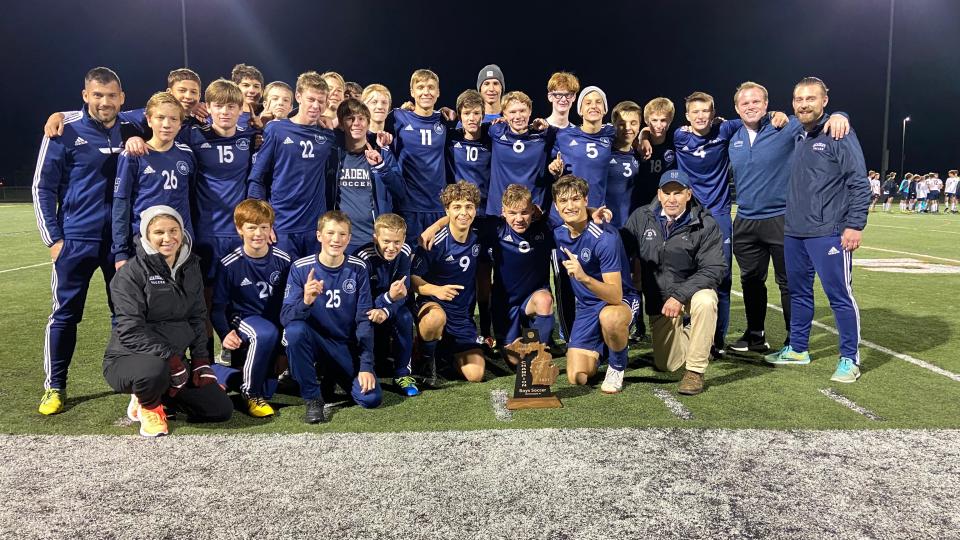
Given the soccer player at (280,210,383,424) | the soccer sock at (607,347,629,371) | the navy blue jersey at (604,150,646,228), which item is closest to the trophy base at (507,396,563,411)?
the soccer sock at (607,347,629,371)

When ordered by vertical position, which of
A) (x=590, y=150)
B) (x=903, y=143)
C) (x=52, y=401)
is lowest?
(x=52, y=401)

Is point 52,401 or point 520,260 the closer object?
point 52,401

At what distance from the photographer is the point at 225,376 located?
389cm

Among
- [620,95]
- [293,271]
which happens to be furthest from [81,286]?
[620,95]

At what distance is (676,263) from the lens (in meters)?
4.52

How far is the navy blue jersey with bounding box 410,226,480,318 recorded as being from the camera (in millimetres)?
4512

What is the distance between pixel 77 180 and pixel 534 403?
9.96ft

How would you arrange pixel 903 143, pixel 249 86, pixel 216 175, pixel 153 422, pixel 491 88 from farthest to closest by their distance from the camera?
pixel 903 143 < pixel 491 88 < pixel 249 86 < pixel 216 175 < pixel 153 422

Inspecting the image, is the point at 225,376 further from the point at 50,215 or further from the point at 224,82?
the point at 224,82

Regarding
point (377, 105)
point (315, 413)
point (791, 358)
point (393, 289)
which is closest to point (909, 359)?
point (791, 358)

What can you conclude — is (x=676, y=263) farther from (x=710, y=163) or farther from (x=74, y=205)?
(x=74, y=205)

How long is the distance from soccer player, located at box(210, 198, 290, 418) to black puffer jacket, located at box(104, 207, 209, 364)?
271mm

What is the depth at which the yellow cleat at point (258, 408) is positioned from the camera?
3.63m

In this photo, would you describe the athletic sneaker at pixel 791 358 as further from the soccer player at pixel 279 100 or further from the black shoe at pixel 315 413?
the soccer player at pixel 279 100
